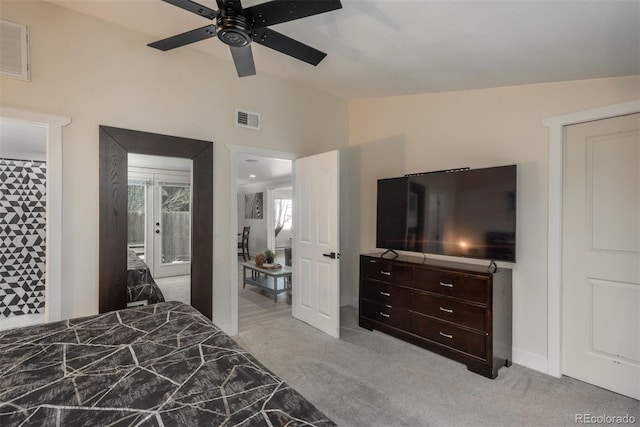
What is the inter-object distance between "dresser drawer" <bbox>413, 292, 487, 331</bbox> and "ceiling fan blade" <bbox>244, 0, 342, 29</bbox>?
2447mm

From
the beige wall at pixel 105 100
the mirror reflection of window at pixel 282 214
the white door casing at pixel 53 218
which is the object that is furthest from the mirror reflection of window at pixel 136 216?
the mirror reflection of window at pixel 282 214

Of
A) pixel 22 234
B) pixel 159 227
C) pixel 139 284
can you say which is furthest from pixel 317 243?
pixel 22 234

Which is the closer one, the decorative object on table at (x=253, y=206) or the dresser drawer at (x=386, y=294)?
the dresser drawer at (x=386, y=294)

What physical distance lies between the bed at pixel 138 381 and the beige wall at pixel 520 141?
248 cm

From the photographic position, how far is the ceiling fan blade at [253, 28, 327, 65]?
1819mm

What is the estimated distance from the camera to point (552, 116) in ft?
8.35

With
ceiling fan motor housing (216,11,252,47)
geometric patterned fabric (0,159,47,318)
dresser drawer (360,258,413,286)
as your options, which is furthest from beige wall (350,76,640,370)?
geometric patterned fabric (0,159,47,318)

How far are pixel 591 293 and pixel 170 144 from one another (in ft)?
12.5

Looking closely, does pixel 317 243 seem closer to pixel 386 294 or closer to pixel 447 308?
pixel 386 294

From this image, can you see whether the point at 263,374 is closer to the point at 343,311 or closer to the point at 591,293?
the point at 591,293

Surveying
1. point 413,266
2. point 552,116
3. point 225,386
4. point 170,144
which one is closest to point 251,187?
point 170,144

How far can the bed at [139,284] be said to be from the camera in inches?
107

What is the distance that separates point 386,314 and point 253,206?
7.14m

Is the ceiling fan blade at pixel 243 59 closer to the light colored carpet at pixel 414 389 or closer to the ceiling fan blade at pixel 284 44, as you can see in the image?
the ceiling fan blade at pixel 284 44
